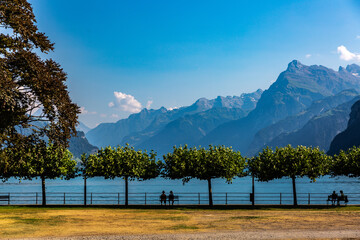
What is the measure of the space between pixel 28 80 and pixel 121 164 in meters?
23.2

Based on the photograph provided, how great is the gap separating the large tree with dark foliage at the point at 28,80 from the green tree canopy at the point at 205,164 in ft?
62.1

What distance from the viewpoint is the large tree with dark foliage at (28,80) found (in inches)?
1000

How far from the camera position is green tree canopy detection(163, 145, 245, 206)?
150ft

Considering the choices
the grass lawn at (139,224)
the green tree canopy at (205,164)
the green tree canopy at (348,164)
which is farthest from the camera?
the green tree canopy at (348,164)

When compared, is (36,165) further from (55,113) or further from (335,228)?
(335,228)

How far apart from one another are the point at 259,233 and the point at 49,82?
16676mm

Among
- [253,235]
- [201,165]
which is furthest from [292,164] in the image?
[253,235]

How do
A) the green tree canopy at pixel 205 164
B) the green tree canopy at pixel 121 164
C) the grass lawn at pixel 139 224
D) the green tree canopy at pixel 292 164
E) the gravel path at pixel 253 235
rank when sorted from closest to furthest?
the gravel path at pixel 253 235, the grass lawn at pixel 139 224, the green tree canopy at pixel 292 164, the green tree canopy at pixel 205 164, the green tree canopy at pixel 121 164

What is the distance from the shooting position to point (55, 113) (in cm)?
2845

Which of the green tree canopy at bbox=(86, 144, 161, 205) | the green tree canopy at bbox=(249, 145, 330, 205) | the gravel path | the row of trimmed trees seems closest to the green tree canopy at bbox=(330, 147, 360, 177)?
the row of trimmed trees

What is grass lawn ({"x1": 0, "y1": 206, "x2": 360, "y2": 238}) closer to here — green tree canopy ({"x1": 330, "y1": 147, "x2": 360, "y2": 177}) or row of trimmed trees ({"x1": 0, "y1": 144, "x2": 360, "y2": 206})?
row of trimmed trees ({"x1": 0, "y1": 144, "x2": 360, "y2": 206})

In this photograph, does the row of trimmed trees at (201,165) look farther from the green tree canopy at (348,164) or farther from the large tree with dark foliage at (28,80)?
the large tree with dark foliage at (28,80)

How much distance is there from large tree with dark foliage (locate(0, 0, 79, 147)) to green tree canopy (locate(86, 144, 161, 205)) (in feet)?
59.4

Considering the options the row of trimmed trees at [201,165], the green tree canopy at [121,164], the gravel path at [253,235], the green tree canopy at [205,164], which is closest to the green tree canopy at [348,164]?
the row of trimmed trees at [201,165]
